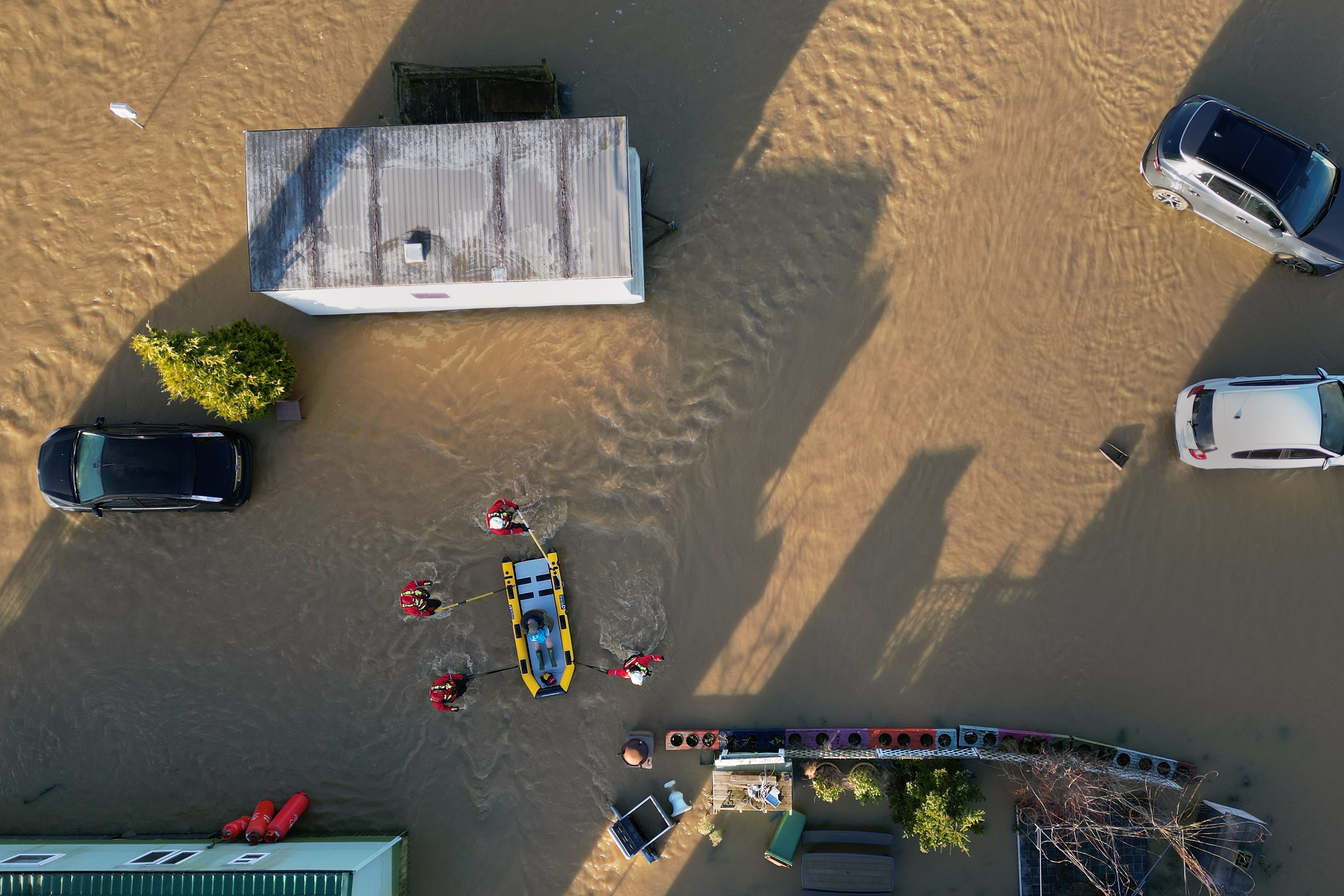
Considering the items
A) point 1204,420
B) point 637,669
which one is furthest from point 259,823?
point 1204,420

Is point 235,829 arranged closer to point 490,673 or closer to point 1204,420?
point 490,673

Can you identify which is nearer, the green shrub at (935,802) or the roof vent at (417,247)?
the roof vent at (417,247)

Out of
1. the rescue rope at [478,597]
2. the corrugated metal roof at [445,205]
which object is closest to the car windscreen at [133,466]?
the corrugated metal roof at [445,205]

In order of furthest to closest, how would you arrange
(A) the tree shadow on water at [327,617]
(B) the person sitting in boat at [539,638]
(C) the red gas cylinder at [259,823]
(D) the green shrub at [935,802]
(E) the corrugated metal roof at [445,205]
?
(A) the tree shadow on water at [327,617] < (B) the person sitting in boat at [539,638] < (C) the red gas cylinder at [259,823] < (D) the green shrub at [935,802] < (E) the corrugated metal roof at [445,205]

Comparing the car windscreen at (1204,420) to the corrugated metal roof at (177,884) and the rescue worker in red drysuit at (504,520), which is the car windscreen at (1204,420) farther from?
the corrugated metal roof at (177,884)

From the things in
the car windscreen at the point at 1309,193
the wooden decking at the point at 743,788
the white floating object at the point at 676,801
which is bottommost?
the white floating object at the point at 676,801

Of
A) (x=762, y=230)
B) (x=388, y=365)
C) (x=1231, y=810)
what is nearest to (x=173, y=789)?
(x=388, y=365)
